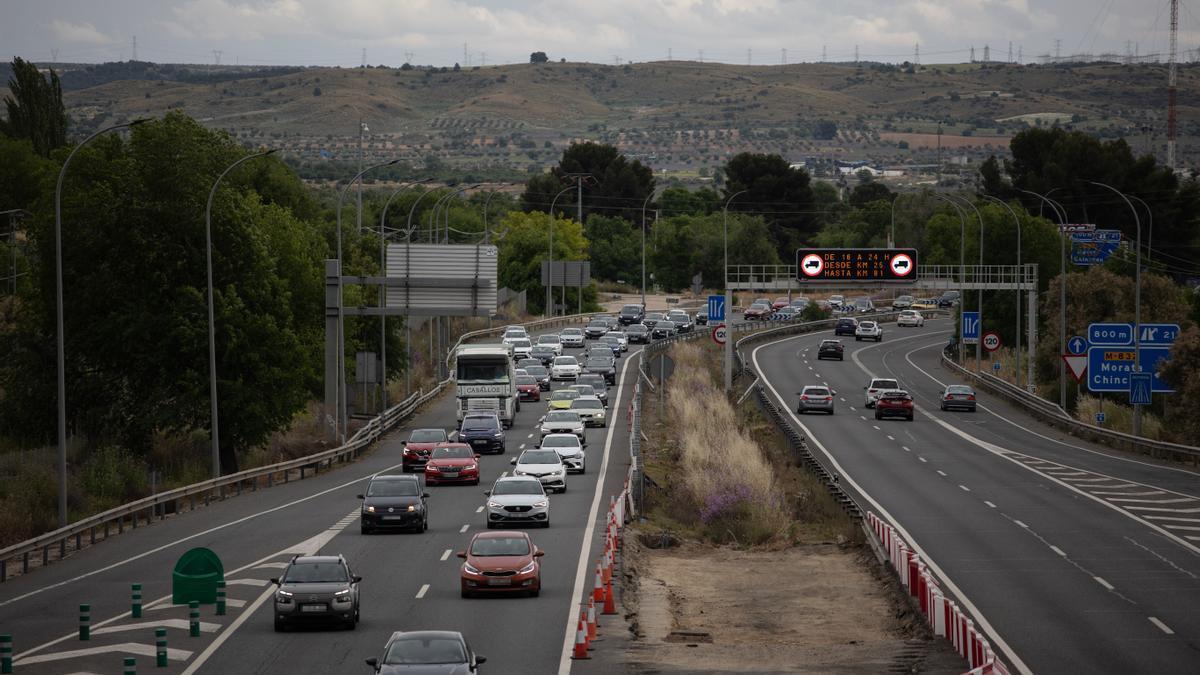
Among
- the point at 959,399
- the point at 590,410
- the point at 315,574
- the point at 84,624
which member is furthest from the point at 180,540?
the point at 959,399

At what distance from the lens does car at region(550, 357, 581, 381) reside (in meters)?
81.9

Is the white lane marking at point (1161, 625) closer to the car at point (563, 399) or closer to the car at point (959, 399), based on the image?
the car at point (563, 399)

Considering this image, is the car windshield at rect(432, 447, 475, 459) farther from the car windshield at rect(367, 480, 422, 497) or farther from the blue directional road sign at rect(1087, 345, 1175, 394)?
the blue directional road sign at rect(1087, 345, 1175, 394)

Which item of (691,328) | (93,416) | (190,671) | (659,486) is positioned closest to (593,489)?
(659,486)

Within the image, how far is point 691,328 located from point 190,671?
87.9m

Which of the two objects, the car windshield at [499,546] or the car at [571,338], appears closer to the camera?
the car windshield at [499,546]

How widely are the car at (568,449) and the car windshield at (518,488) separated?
11270mm

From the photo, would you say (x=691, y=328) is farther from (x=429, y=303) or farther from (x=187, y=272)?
(x=187, y=272)

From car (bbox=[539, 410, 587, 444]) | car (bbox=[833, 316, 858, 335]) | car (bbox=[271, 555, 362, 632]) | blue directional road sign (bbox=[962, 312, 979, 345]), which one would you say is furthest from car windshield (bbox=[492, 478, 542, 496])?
car (bbox=[833, 316, 858, 335])

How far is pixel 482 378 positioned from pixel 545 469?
19.0 metres

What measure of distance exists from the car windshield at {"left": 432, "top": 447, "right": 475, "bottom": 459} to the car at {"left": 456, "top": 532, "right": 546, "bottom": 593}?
1847 cm

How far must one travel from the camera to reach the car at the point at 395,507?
3550cm

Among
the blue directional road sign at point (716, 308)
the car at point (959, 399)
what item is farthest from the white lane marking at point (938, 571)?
the car at point (959, 399)

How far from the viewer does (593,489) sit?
44875mm
